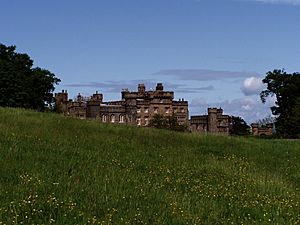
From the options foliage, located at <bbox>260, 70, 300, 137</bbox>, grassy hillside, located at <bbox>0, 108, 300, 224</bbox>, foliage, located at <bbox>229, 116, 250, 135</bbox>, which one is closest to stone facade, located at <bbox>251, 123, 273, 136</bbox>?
foliage, located at <bbox>229, 116, 250, 135</bbox>

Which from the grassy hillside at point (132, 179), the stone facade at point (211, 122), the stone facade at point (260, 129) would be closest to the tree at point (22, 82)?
the grassy hillside at point (132, 179)

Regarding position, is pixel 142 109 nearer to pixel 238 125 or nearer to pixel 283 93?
pixel 238 125

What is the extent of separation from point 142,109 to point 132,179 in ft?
427

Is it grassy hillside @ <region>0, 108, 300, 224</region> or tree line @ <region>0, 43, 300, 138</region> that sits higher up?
tree line @ <region>0, 43, 300, 138</region>

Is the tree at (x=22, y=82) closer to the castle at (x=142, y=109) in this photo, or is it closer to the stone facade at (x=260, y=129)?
the castle at (x=142, y=109)

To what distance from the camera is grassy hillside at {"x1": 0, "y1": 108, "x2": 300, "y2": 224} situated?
38.1ft

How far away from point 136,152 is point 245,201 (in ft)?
24.3

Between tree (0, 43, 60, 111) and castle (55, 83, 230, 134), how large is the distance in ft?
145

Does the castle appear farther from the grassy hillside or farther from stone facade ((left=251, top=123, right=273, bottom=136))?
the grassy hillside

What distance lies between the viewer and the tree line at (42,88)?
74125 mm

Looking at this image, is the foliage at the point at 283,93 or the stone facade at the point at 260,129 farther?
the stone facade at the point at 260,129

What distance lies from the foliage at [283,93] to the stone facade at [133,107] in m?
48.0

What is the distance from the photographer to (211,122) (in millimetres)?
138625

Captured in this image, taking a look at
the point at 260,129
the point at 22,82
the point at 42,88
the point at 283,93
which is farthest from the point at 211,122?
the point at 22,82
